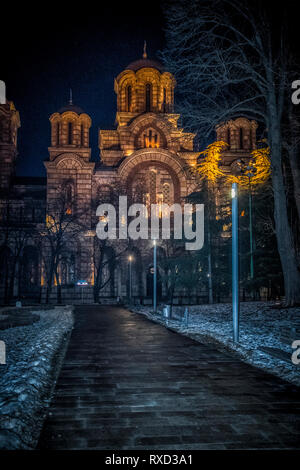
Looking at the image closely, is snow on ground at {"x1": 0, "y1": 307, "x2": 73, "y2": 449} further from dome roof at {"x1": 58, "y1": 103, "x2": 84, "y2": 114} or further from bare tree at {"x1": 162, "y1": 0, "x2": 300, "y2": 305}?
dome roof at {"x1": 58, "y1": 103, "x2": 84, "y2": 114}

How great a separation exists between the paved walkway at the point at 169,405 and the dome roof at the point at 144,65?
1490 inches

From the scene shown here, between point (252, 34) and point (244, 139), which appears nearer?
point (252, 34)

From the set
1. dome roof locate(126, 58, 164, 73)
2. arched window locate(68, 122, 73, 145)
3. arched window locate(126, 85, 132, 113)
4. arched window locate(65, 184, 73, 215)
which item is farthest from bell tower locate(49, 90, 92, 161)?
dome roof locate(126, 58, 164, 73)

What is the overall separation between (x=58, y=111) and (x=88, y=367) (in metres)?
36.2

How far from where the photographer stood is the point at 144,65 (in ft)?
129

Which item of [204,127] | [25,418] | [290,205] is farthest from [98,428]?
[290,205]

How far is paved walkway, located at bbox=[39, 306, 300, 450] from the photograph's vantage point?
3301mm

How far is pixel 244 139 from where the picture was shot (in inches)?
1586

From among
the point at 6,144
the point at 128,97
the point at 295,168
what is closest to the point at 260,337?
the point at 295,168

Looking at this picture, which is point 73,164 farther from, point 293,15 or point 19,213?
point 293,15

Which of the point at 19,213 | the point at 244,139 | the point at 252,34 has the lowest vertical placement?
the point at 19,213

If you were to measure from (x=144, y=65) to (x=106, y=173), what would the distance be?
12543 millimetres

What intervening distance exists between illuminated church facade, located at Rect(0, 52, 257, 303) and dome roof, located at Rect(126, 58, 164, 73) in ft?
0.37
